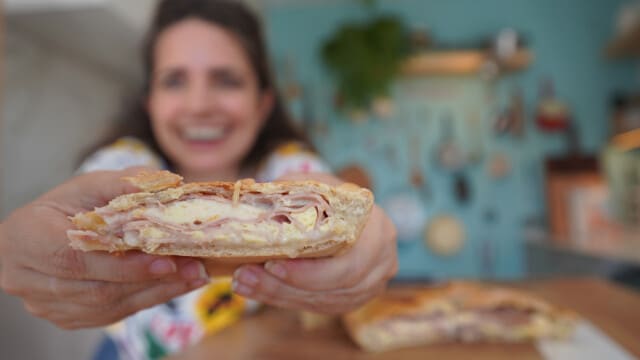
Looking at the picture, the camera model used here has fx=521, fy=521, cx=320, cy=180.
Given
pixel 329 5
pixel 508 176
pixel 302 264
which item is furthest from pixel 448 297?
pixel 329 5

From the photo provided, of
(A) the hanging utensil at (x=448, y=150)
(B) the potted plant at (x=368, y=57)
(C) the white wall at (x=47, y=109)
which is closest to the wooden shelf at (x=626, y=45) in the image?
(A) the hanging utensil at (x=448, y=150)

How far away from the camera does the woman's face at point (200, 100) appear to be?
32 centimetres

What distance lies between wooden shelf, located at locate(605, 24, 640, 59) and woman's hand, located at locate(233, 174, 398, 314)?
1.97m

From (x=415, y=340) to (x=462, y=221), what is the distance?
74.4 inches

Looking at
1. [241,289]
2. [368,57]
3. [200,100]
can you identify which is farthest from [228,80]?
[368,57]

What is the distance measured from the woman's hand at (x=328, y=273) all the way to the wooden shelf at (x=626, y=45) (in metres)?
1.97

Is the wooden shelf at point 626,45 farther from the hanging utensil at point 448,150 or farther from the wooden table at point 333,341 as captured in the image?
the wooden table at point 333,341

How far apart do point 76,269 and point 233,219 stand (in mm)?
86

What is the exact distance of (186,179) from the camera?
264 millimetres

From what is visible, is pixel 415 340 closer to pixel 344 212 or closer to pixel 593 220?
pixel 344 212

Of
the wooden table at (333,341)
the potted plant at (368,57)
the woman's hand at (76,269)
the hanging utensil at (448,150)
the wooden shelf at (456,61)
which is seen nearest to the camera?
the woman's hand at (76,269)

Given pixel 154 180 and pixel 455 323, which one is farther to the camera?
pixel 455 323

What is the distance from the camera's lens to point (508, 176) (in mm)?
2484

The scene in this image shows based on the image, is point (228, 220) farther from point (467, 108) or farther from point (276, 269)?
point (467, 108)
